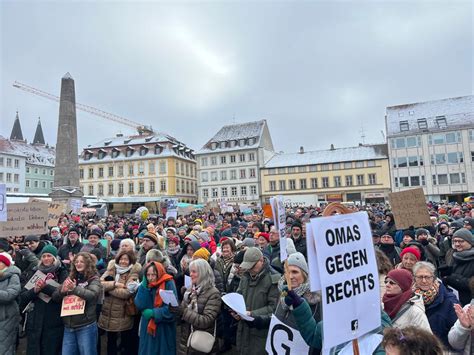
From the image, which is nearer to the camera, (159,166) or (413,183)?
(413,183)

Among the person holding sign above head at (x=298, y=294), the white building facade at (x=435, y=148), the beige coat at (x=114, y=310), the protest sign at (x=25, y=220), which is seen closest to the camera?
the person holding sign above head at (x=298, y=294)

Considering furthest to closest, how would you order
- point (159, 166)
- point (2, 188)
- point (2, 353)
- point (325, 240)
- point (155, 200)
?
point (159, 166)
point (155, 200)
point (2, 188)
point (2, 353)
point (325, 240)

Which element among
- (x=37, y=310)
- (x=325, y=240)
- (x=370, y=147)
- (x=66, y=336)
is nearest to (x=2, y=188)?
(x=37, y=310)

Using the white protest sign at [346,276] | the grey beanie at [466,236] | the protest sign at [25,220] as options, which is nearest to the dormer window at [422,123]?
the grey beanie at [466,236]

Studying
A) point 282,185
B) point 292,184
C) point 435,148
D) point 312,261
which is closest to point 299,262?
point 312,261

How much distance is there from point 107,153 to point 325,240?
63.9 metres

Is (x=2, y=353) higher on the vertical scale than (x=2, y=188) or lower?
lower

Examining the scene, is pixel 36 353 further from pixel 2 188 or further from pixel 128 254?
→ pixel 2 188

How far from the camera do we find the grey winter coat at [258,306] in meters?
3.76

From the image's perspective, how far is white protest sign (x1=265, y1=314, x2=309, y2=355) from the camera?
3.11m

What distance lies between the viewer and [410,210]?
27.6 ft

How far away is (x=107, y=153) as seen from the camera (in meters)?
61.4

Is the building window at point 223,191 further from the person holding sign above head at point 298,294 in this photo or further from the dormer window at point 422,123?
the person holding sign above head at point 298,294

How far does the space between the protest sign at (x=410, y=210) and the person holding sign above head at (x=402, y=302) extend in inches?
229
